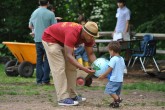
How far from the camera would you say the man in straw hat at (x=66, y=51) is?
8.50 meters

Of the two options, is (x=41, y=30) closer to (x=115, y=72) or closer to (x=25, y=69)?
(x=25, y=69)

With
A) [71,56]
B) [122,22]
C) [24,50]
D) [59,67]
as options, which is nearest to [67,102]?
[59,67]

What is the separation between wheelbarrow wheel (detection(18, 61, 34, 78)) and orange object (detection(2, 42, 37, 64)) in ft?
0.59

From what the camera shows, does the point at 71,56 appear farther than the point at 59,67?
No

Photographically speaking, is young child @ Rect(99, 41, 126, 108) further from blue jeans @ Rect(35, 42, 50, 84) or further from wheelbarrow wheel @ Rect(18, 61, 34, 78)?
wheelbarrow wheel @ Rect(18, 61, 34, 78)

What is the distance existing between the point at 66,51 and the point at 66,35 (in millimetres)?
262

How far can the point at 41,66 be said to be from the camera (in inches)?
494

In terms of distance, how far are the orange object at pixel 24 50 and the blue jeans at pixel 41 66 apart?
1.71 metres

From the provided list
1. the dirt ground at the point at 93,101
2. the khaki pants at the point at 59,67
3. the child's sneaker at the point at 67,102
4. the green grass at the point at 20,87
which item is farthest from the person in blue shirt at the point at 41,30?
the child's sneaker at the point at 67,102

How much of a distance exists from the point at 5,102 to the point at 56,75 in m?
1.17

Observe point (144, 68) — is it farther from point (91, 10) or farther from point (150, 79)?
point (91, 10)

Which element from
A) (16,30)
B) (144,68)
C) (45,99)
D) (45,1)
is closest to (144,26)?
(144,68)

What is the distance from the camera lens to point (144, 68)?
15.8 metres

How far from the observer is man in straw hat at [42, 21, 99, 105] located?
8.50 meters
